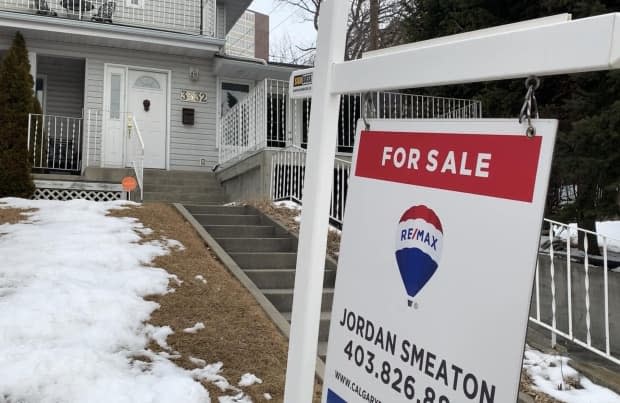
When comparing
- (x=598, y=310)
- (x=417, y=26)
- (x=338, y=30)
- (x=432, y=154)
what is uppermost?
(x=417, y=26)

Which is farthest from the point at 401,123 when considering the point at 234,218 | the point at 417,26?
the point at 417,26

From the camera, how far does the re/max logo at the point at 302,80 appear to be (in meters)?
2.25

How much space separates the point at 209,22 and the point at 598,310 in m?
11.2

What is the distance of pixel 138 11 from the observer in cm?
1316

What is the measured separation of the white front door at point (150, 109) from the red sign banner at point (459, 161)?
1180cm

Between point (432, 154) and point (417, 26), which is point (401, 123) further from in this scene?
point (417, 26)

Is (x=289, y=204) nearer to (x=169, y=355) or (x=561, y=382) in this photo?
(x=169, y=355)

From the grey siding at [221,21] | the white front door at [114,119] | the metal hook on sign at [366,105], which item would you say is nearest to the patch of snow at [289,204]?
the white front door at [114,119]

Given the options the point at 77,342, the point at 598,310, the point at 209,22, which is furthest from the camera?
the point at 209,22

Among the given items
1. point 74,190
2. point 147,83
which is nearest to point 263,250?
point 74,190

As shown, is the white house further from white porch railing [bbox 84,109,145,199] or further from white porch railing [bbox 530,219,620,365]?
white porch railing [bbox 530,219,620,365]

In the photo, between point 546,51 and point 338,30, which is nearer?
point 546,51

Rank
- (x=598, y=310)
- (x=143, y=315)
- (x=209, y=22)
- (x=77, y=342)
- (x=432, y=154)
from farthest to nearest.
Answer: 1. (x=209, y=22)
2. (x=598, y=310)
3. (x=143, y=315)
4. (x=77, y=342)
5. (x=432, y=154)

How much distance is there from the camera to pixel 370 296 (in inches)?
66.1
